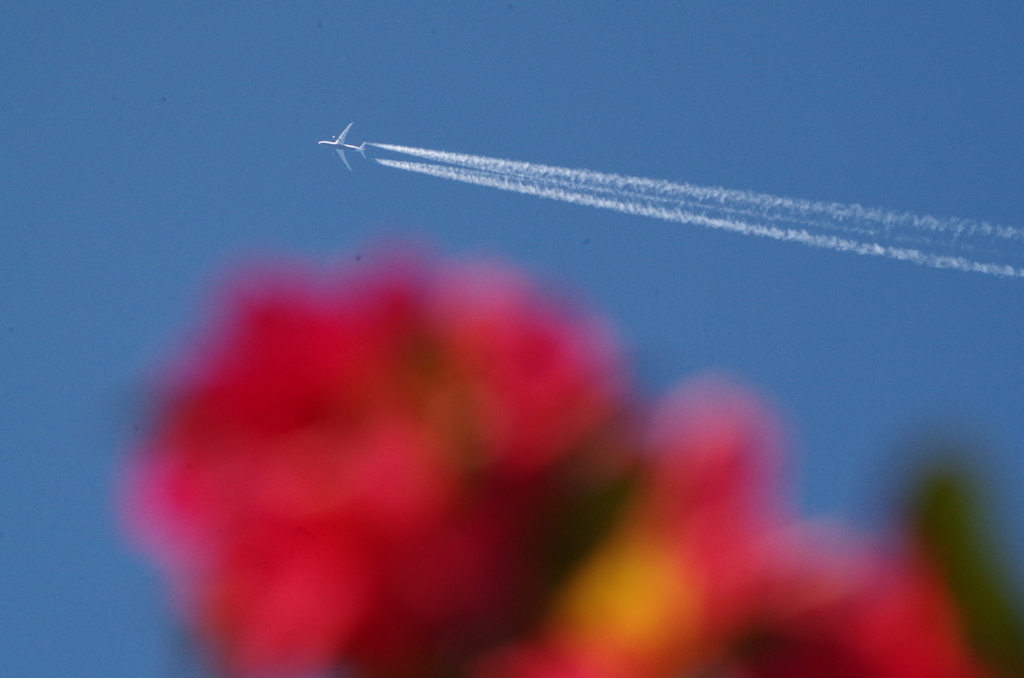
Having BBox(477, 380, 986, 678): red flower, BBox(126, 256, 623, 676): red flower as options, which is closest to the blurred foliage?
BBox(477, 380, 986, 678): red flower

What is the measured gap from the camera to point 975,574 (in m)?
1.10

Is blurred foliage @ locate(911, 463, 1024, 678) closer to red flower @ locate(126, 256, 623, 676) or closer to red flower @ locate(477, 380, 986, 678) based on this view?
red flower @ locate(477, 380, 986, 678)

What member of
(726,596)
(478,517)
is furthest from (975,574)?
(478,517)

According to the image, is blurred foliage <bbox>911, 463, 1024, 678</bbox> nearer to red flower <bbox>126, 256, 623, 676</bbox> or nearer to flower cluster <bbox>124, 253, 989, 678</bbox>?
flower cluster <bbox>124, 253, 989, 678</bbox>

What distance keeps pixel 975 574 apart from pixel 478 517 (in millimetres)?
542

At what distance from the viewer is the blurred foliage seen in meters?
1.04

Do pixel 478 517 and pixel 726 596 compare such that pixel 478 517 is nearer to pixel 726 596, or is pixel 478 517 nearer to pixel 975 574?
pixel 726 596

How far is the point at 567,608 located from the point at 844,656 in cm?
31

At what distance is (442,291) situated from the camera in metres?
1.22

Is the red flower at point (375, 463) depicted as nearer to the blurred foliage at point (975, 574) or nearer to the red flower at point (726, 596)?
the red flower at point (726, 596)

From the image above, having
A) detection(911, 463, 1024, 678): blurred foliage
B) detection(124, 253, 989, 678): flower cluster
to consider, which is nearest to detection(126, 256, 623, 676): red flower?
detection(124, 253, 989, 678): flower cluster

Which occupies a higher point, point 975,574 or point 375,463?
point 375,463

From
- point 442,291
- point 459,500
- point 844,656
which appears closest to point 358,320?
point 442,291

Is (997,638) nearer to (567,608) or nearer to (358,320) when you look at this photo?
(567,608)
